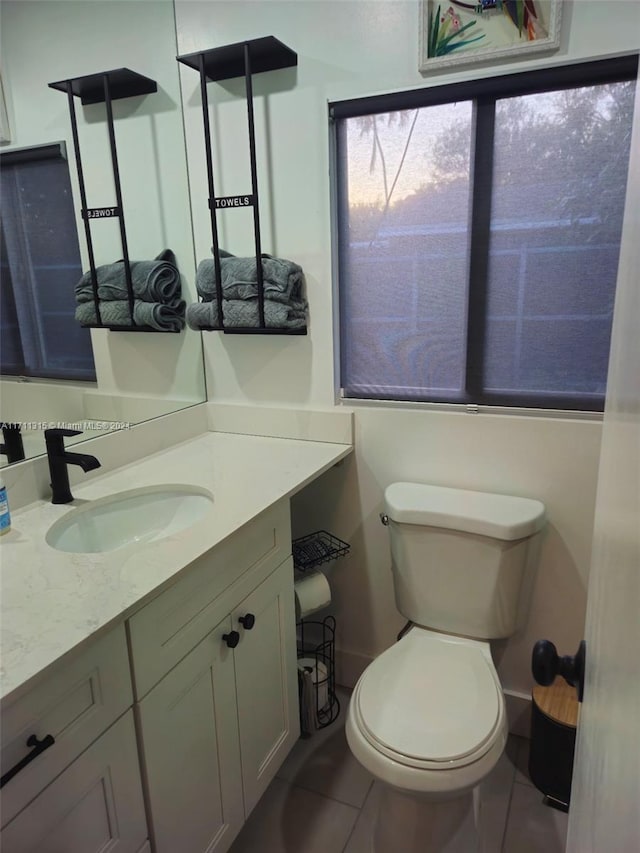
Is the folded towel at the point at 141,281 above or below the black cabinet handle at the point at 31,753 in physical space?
above

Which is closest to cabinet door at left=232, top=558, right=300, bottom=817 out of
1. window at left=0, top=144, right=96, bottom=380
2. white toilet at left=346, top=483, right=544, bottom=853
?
white toilet at left=346, top=483, right=544, bottom=853

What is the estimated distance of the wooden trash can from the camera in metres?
1.42

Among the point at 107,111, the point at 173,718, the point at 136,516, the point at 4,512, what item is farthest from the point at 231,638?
the point at 107,111

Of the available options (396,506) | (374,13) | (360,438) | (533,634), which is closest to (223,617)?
(396,506)

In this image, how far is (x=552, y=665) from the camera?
2.16ft

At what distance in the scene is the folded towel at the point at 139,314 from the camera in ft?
4.86

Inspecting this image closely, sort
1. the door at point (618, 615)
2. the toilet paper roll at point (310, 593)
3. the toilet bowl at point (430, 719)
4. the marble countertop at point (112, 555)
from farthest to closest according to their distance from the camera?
the toilet paper roll at point (310, 593) → the toilet bowl at point (430, 719) → the marble countertop at point (112, 555) → the door at point (618, 615)

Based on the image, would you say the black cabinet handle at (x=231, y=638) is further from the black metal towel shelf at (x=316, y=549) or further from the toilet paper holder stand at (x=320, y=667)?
the toilet paper holder stand at (x=320, y=667)

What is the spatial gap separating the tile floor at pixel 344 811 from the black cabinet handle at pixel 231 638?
67cm

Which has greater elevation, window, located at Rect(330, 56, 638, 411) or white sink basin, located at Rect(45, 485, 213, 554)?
window, located at Rect(330, 56, 638, 411)

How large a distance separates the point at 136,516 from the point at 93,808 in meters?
0.71

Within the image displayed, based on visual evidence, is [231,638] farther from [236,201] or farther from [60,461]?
[236,201]

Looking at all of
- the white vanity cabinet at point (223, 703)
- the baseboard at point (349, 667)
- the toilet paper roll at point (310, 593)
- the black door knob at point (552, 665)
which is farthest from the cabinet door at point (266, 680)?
the black door knob at point (552, 665)

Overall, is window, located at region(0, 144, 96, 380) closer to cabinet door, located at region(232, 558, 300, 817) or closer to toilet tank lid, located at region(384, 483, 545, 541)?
cabinet door, located at region(232, 558, 300, 817)
